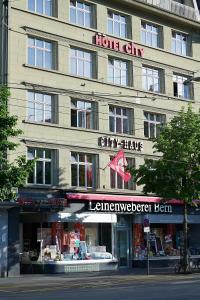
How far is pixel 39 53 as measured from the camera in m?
35.6

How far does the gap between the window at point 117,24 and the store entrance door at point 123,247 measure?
42.3 feet

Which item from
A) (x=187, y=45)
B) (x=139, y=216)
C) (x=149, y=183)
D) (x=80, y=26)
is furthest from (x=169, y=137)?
(x=187, y=45)

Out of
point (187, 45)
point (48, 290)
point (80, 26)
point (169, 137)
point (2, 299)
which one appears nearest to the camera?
point (2, 299)

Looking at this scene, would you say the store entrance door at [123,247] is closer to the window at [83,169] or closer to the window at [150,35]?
the window at [83,169]

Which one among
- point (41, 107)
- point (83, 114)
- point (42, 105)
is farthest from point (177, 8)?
point (41, 107)

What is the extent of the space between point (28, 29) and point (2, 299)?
1960 cm

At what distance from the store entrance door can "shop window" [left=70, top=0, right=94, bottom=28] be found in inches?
522

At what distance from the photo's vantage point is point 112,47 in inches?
1538

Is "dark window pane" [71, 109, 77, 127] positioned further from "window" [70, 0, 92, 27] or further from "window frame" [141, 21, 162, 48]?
"window frame" [141, 21, 162, 48]

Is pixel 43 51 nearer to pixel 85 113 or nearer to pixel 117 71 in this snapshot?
pixel 85 113

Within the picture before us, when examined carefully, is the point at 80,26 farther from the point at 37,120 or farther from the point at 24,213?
the point at 24,213

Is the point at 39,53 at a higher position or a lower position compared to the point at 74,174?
higher

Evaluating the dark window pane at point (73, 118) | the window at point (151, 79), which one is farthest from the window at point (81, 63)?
the window at point (151, 79)

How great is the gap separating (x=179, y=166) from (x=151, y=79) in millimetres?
9476
